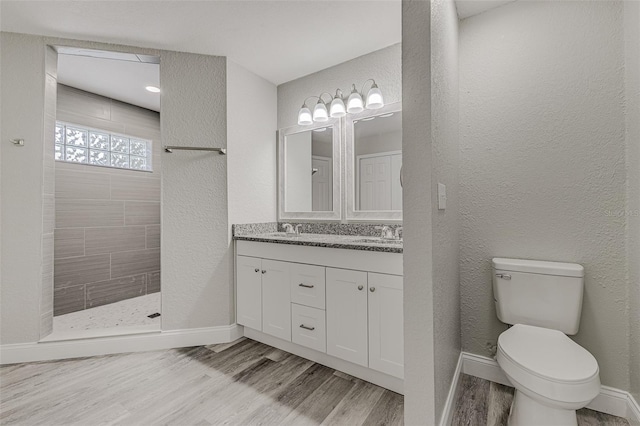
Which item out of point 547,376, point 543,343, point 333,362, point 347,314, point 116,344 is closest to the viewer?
point 547,376

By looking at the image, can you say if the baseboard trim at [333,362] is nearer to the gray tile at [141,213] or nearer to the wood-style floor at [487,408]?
the wood-style floor at [487,408]

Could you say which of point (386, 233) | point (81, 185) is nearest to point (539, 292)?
point (386, 233)

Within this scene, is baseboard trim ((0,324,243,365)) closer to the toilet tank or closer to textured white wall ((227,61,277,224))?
textured white wall ((227,61,277,224))

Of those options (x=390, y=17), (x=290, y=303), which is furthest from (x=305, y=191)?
(x=390, y=17)

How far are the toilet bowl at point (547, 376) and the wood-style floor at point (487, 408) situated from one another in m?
0.09

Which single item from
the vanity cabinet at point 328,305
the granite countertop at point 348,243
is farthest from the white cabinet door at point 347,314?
the granite countertop at point 348,243

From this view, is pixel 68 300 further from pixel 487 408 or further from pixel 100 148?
pixel 487 408

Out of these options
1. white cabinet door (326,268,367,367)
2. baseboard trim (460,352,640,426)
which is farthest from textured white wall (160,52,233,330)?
baseboard trim (460,352,640,426)

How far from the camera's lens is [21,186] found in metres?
1.95

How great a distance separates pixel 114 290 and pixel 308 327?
245 cm

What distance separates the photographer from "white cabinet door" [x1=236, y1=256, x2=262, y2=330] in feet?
7.05

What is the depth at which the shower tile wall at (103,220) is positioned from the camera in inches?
107

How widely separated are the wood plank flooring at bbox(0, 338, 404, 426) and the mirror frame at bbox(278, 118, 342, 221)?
1147 mm

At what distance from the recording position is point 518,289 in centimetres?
153
